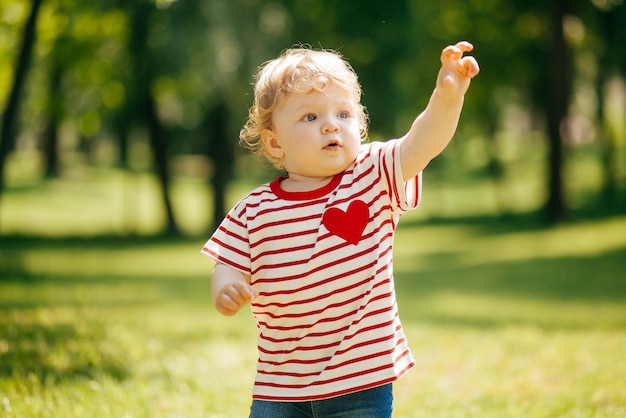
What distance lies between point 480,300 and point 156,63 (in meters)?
10.9

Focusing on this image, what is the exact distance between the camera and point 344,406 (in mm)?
2973

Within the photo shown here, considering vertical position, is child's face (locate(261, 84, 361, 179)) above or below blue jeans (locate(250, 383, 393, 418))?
above

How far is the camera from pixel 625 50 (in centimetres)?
2141

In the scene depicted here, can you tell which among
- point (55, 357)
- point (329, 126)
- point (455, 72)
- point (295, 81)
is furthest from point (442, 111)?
point (55, 357)

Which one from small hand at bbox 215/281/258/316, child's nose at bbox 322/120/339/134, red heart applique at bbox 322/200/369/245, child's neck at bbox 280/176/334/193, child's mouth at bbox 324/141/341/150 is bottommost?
small hand at bbox 215/281/258/316

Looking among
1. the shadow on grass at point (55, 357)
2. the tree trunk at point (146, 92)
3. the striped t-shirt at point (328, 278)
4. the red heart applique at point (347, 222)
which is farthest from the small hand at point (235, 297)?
the tree trunk at point (146, 92)

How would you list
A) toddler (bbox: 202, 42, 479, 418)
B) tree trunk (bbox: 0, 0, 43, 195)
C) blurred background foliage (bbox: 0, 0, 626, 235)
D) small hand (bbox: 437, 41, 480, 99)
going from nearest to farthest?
small hand (bbox: 437, 41, 480, 99) → toddler (bbox: 202, 42, 479, 418) → tree trunk (bbox: 0, 0, 43, 195) → blurred background foliage (bbox: 0, 0, 626, 235)

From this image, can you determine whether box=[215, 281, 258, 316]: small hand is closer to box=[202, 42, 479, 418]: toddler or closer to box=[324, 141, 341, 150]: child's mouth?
box=[202, 42, 479, 418]: toddler

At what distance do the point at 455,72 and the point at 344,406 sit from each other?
120 cm

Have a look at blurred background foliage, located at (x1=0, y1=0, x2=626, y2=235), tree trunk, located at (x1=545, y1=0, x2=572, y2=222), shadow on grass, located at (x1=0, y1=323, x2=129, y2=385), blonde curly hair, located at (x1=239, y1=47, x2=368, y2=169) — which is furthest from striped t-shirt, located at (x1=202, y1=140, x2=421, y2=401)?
tree trunk, located at (x1=545, y1=0, x2=572, y2=222)

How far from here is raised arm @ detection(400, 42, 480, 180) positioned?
2799 mm

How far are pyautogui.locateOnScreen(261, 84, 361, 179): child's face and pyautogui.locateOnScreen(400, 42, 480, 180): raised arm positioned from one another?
0.73 feet

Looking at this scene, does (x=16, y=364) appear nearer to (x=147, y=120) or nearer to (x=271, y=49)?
(x=271, y=49)

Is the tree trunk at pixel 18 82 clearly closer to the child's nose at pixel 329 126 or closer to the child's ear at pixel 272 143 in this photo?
the child's ear at pixel 272 143
